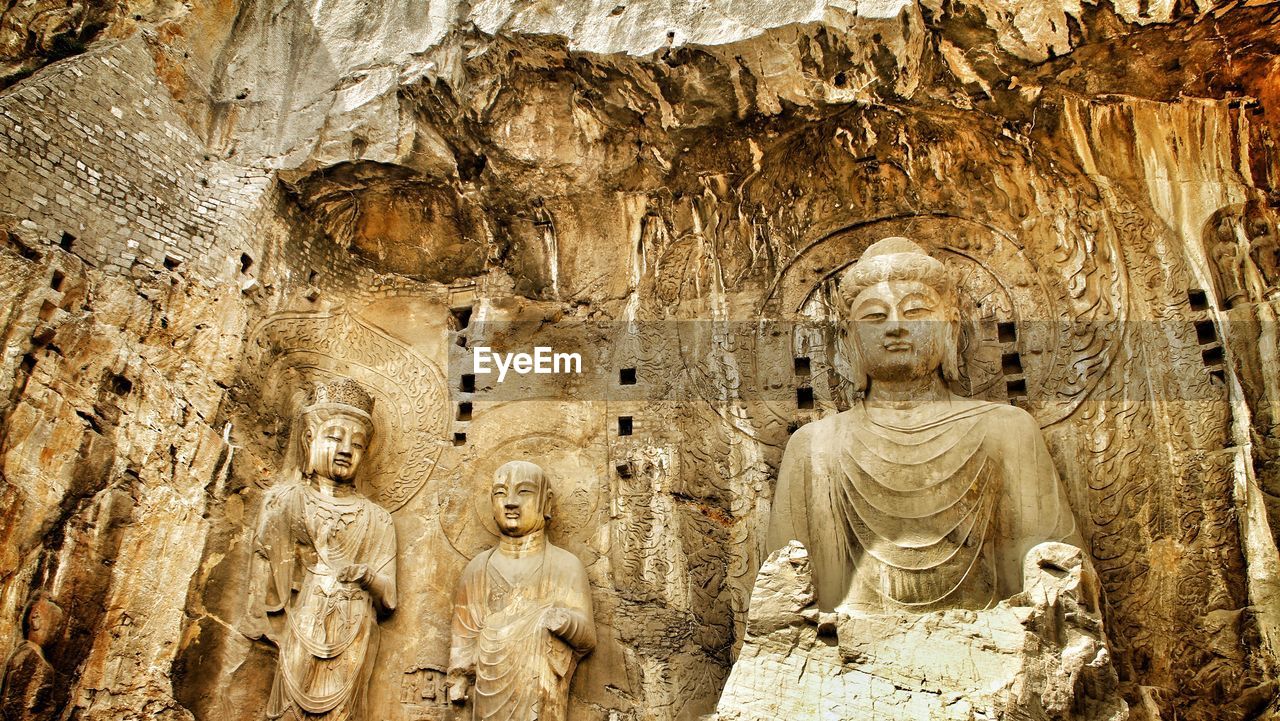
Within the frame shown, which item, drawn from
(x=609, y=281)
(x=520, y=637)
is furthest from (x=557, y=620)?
(x=609, y=281)

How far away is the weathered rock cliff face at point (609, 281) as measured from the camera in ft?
18.8

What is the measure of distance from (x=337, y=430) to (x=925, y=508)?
128 inches

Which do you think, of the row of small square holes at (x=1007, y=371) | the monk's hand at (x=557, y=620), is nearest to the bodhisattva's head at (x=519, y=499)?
the monk's hand at (x=557, y=620)

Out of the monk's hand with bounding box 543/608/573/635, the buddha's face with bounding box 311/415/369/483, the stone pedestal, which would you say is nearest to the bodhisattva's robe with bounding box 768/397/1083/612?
the stone pedestal

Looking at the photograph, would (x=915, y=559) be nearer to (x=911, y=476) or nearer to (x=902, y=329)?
(x=911, y=476)

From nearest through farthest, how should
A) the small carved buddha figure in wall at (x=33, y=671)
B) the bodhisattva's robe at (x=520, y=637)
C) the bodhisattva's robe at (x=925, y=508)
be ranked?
the small carved buddha figure in wall at (x=33, y=671), the bodhisattva's robe at (x=925, y=508), the bodhisattva's robe at (x=520, y=637)

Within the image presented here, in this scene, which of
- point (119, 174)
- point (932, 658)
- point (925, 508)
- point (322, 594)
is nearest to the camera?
point (932, 658)

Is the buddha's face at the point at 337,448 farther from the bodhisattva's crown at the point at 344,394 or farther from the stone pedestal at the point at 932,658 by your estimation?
the stone pedestal at the point at 932,658

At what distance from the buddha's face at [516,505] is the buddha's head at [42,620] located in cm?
220

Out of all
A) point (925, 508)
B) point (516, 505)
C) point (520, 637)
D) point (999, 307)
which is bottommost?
point (520, 637)

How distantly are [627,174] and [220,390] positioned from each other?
2.72 meters

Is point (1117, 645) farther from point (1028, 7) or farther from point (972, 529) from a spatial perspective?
point (1028, 7)

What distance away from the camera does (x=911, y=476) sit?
5.59m

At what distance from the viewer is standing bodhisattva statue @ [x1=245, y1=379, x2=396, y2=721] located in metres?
5.76
